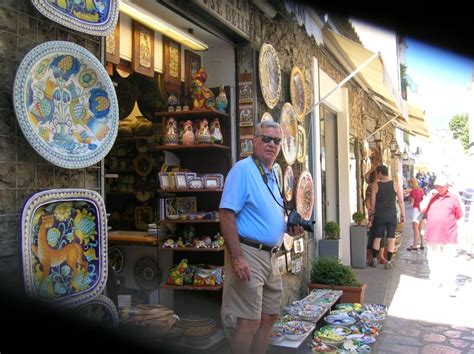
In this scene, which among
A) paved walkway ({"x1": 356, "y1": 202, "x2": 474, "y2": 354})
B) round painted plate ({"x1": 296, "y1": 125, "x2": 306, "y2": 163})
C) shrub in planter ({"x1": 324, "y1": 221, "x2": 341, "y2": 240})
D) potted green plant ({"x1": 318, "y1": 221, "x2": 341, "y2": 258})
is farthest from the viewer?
shrub in planter ({"x1": 324, "y1": 221, "x2": 341, "y2": 240})

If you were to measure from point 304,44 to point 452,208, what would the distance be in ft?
8.81

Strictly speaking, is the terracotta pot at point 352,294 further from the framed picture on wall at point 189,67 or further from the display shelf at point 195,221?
the framed picture on wall at point 189,67

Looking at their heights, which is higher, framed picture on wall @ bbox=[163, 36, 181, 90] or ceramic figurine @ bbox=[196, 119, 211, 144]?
framed picture on wall @ bbox=[163, 36, 181, 90]

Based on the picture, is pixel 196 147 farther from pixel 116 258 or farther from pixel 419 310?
pixel 419 310

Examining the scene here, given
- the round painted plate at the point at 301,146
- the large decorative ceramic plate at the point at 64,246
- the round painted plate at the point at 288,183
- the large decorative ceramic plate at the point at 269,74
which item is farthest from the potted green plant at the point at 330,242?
the large decorative ceramic plate at the point at 64,246

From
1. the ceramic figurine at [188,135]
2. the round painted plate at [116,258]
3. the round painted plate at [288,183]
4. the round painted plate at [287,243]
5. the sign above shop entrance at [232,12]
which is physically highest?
the sign above shop entrance at [232,12]

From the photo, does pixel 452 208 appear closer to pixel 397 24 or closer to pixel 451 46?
pixel 451 46

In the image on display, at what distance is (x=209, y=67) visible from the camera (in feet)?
13.9

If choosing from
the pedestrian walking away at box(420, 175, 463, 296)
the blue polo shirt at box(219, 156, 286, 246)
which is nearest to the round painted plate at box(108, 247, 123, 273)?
the blue polo shirt at box(219, 156, 286, 246)

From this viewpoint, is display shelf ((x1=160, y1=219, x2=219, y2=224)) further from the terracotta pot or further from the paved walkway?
the terracotta pot

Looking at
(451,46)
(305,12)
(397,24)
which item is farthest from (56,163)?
(451,46)

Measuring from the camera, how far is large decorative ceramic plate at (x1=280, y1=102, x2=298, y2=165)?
188 inches

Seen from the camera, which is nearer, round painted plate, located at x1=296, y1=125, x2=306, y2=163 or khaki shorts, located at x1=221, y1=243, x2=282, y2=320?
khaki shorts, located at x1=221, y1=243, x2=282, y2=320

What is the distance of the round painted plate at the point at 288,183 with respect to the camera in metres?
Answer: 4.79
